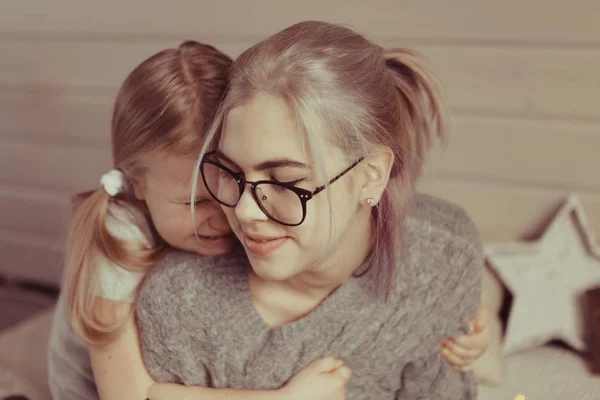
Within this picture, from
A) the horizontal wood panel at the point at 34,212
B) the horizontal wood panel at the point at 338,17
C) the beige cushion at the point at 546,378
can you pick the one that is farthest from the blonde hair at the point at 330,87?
the horizontal wood panel at the point at 34,212

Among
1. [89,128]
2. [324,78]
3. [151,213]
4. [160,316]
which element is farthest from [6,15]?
[324,78]

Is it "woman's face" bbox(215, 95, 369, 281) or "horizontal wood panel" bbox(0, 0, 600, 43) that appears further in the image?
"horizontal wood panel" bbox(0, 0, 600, 43)

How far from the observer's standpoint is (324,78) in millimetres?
894

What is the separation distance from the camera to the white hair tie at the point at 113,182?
115 centimetres

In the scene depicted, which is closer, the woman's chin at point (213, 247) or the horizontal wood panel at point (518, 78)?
the woman's chin at point (213, 247)

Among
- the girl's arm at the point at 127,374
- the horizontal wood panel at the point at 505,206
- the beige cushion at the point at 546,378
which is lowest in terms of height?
the beige cushion at the point at 546,378

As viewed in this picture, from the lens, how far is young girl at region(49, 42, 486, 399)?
1053mm

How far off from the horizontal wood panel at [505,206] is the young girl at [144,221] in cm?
52

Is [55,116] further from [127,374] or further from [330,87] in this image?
[330,87]

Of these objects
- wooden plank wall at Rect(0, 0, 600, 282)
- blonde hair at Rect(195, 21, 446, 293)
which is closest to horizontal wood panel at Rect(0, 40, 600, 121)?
wooden plank wall at Rect(0, 0, 600, 282)

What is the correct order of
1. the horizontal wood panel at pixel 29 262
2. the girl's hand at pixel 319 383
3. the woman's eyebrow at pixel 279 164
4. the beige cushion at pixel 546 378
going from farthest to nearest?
the horizontal wood panel at pixel 29 262
the beige cushion at pixel 546 378
the girl's hand at pixel 319 383
the woman's eyebrow at pixel 279 164

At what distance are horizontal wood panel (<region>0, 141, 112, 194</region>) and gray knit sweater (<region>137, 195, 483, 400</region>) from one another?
100cm

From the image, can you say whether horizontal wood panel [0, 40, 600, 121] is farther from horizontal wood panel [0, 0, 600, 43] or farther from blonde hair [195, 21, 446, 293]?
blonde hair [195, 21, 446, 293]

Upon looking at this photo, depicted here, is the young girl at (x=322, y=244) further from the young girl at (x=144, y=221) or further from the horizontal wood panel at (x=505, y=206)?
the horizontal wood panel at (x=505, y=206)
